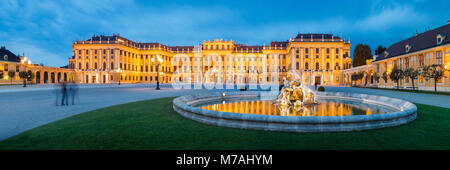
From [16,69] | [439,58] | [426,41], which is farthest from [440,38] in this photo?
[16,69]

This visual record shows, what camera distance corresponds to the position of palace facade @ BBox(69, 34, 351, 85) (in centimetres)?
5972

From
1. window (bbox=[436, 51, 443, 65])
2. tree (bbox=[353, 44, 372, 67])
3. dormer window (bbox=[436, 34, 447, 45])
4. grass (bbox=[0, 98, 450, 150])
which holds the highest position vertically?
tree (bbox=[353, 44, 372, 67])

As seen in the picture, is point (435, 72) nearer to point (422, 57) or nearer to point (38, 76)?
point (422, 57)

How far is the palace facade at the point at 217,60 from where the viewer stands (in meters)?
59.7

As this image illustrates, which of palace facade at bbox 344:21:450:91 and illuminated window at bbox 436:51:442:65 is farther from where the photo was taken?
illuminated window at bbox 436:51:442:65

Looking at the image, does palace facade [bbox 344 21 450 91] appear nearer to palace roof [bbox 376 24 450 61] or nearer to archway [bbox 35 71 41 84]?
palace roof [bbox 376 24 450 61]

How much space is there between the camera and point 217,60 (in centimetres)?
7431

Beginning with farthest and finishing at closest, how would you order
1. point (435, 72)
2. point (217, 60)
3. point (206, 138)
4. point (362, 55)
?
point (217, 60)
point (362, 55)
point (435, 72)
point (206, 138)

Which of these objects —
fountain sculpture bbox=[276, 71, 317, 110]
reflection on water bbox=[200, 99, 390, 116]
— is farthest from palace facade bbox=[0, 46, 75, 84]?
fountain sculpture bbox=[276, 71, 317, 110]

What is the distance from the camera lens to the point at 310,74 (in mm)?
59906

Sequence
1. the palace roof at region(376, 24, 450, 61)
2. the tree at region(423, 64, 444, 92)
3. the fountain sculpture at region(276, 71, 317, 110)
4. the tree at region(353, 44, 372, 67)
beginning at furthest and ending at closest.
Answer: the tree at region(353, 44, 372, 67)
the palace roof at region(376, 24, 450, 61)
the tree at region(423, 64, 444, 92)
the fountain sculpture at region(276, 71, 317, 110)

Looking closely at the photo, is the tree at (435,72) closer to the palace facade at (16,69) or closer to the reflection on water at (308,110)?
the reflection on water at (308,110)

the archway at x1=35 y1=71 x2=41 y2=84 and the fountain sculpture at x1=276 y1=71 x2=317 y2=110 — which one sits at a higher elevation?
the archway at x1=35 y1=71 x2=41 y2=84
